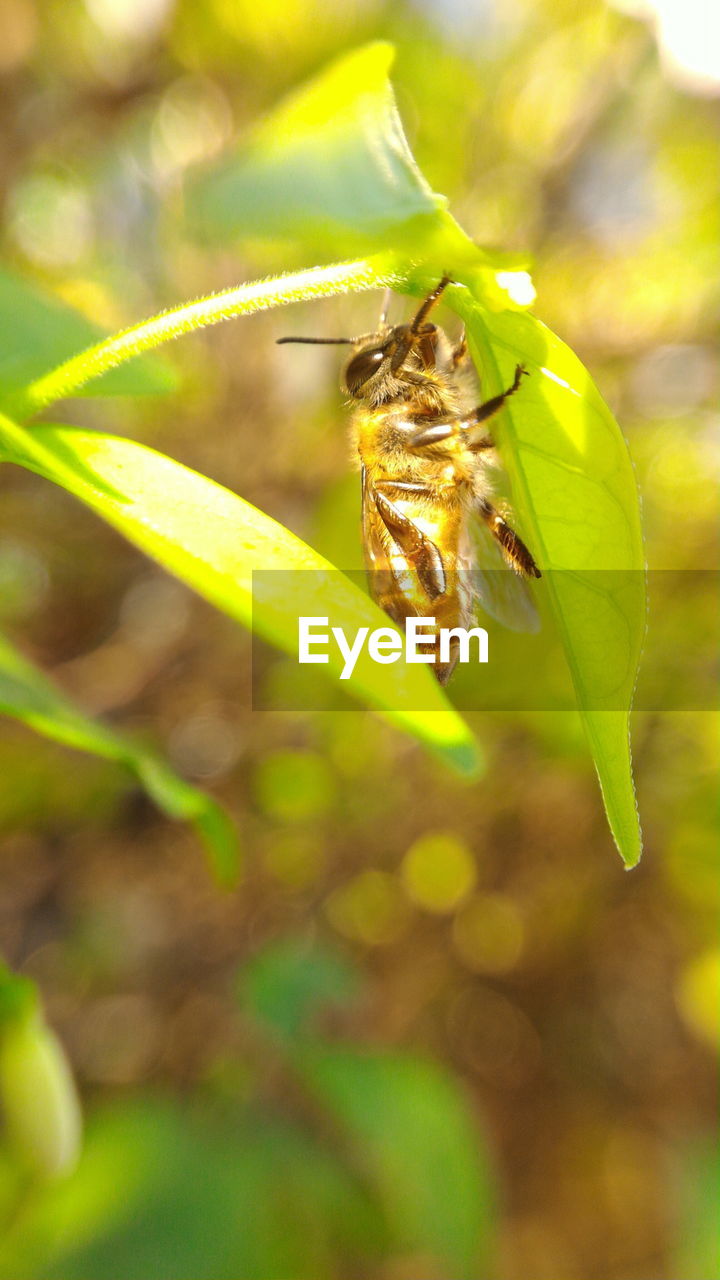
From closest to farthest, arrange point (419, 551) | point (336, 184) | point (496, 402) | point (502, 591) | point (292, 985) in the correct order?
point (336, 184) → point (496, 402) → point (419, 551) → point (502, 591) → point (292, 985)

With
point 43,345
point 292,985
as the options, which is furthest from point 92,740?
point 292,985

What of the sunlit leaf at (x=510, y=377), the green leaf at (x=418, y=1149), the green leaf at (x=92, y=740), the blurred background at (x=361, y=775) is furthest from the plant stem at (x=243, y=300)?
the green leaf at (x=418, y=1149)

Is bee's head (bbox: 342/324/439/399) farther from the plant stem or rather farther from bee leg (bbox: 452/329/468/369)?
the plant stem

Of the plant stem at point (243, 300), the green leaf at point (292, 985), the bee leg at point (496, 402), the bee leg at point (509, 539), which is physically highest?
the plant stem at point (243, 300)

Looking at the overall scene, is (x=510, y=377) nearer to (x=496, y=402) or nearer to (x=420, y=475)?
(x=496, y=402)

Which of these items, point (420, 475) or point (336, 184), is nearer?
point (336, 184)

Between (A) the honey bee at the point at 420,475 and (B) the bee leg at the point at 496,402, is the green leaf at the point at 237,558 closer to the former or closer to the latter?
(B) the bee leg at the point at 496,402

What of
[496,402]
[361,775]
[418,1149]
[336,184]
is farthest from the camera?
[361,775]

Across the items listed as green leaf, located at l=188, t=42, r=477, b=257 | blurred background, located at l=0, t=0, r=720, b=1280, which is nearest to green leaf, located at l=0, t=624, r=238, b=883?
green leaf, located at l=188, t=42, r=477, b=257
